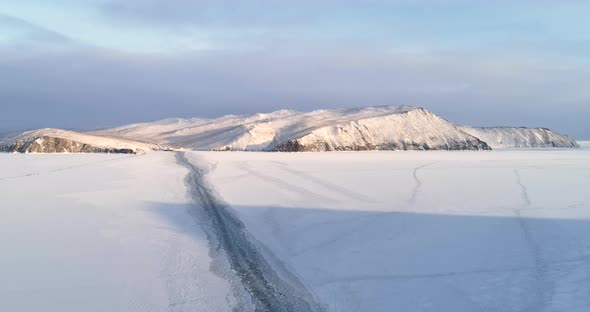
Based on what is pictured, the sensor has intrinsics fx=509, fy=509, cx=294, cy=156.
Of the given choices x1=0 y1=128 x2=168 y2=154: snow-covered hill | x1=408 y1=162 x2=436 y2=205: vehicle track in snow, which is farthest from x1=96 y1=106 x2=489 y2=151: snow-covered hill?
x1=408 y1=162 x2=436 y2=205: vehicle track in snow

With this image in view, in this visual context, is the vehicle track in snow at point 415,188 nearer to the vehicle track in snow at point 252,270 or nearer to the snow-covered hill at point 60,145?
the vehicle track in snow at point 252,270

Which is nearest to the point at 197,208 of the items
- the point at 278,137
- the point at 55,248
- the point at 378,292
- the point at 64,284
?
the point at 55,248

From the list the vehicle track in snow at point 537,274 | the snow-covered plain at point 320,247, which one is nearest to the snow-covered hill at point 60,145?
the snow-covered plain at point 320,247

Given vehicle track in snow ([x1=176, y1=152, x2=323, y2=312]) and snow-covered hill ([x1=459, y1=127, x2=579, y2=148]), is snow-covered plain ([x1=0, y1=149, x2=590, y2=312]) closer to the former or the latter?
vehicle track in snow ([x1=176, y1=152, x2=323, y2=312])

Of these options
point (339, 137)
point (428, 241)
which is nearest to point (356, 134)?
point (339, 137)

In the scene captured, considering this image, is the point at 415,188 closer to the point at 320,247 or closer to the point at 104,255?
the point at 320,247
